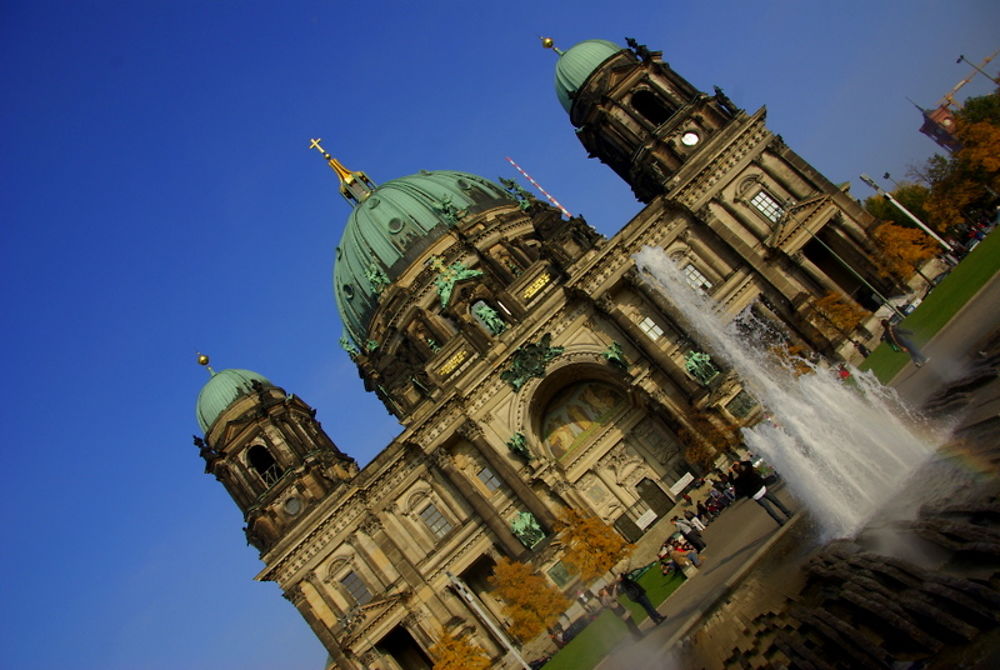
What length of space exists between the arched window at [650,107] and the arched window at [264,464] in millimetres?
36376

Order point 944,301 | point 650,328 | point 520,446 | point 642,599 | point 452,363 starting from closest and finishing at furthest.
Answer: point 642,599, point 944,301, point 520,446, point 650,328, point 452,363

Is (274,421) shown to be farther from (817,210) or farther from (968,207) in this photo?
(968,207)

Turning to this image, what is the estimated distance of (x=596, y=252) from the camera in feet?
151

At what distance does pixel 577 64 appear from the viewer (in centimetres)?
5403

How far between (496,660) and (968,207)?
45.9m

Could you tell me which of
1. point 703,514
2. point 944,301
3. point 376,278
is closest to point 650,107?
point 376,278

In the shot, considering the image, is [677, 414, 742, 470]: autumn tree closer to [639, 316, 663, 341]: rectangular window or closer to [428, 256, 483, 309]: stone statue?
[639, 316, 663, 341]: rectangular window

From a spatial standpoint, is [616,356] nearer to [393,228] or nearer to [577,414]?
[577,414]

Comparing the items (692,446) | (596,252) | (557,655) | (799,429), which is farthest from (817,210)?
(557,655)

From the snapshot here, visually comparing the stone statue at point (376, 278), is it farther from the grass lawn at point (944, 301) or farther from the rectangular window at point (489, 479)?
the grass lawn at point (944, 301)

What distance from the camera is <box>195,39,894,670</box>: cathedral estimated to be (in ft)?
140

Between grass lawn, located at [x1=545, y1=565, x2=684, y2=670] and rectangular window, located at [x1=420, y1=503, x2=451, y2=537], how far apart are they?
15.5 metres

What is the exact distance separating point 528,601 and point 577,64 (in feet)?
125

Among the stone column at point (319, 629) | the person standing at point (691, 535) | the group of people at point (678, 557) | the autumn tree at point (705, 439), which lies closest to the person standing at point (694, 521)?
the person standing at point (691, 535)
